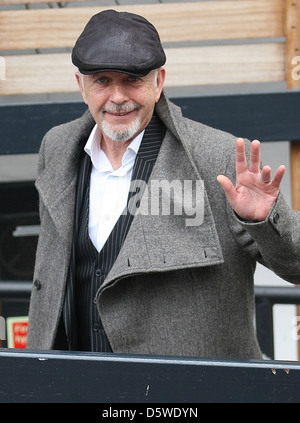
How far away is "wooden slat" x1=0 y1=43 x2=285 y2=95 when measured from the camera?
433 centimetres

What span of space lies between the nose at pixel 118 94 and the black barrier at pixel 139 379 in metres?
1.04

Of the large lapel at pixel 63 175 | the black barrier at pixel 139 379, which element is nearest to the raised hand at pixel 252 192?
the large lapel at pixel 63 175

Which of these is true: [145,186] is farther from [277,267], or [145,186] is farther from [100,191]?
[277,267]

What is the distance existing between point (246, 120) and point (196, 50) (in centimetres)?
46

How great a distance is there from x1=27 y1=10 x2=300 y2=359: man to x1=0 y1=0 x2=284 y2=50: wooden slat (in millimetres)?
1855

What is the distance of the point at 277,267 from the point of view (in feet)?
7.27

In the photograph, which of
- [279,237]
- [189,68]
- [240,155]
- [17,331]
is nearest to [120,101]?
[240,155]

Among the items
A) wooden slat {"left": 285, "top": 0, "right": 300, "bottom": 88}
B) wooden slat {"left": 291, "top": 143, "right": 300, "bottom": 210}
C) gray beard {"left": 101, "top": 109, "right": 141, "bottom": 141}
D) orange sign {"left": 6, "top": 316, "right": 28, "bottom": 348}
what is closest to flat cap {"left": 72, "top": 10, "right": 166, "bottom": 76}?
gray beard {"left": 101, "top": 109, "right": 141, "bottom": 141}

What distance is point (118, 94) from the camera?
239 cm

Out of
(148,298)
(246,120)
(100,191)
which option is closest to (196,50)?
(246,120)

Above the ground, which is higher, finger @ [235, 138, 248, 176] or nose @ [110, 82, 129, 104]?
nose @ [110, 82, 129, 104]

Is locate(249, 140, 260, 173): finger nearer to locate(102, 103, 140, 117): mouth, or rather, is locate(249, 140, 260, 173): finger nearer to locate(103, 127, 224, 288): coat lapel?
locate(103, 127, 224, 288): coat lapel

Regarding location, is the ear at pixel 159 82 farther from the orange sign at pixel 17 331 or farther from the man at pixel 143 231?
the orange sign at pixel 17 331

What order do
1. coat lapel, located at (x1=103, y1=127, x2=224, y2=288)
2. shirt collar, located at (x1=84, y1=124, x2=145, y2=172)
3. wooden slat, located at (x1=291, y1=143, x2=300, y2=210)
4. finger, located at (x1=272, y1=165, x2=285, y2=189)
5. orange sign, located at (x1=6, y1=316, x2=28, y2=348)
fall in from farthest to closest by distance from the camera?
orange sign, located at (x1=6, y1=316, x2=28, y2=348) < wooden slat, located at (x1=291, y1=143, x2=300, y2=210) < shirt collar, located at (x1=84, y1=124, x2=145, y2=172) < coat lapel, located at (x1=103, y1=127, x2=224, y2=288) < finger, located at (x1=272, y1=165, x2=285, y2=189)
